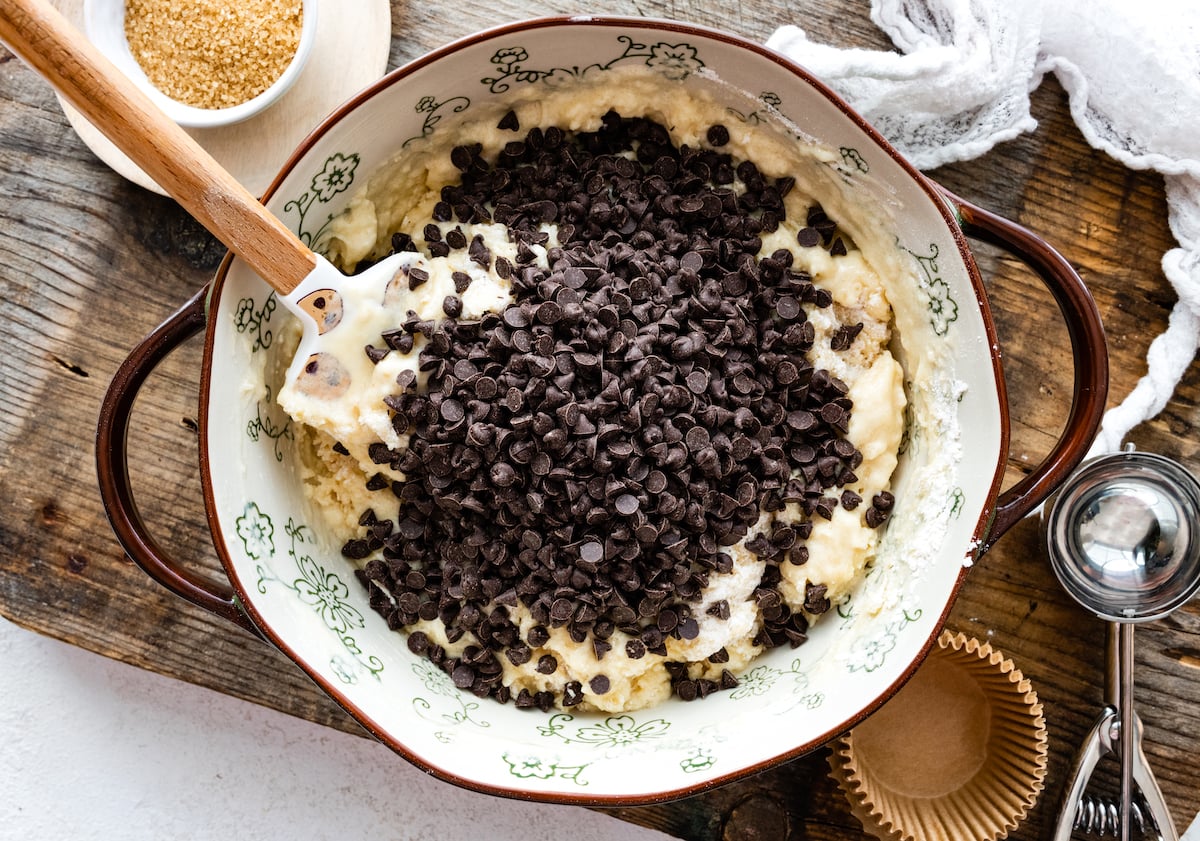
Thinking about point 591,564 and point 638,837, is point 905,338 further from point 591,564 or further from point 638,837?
point 638,837

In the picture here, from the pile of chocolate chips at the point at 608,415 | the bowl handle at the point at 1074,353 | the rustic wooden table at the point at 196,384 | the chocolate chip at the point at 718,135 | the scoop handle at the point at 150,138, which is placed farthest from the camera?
the rustic wooden table at the point at 196,384

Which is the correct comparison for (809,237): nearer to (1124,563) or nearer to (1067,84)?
(1067,84)

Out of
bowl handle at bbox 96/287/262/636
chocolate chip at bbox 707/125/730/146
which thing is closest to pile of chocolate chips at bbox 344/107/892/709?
chocolate chip at bbox 707/125/730/146

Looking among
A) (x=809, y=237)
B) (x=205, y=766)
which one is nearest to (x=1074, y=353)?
(x=809, y=237)

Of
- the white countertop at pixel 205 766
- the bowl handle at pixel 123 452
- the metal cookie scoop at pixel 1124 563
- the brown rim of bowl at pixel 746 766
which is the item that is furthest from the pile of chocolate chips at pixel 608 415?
the white countertop at pixel 205 766

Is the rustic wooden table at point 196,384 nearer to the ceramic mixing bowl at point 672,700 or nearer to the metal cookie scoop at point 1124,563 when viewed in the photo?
the metal cookie scoop at point 1124,563

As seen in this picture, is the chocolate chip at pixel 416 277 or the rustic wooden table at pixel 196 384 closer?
the chocolate chip at pixel 416 277

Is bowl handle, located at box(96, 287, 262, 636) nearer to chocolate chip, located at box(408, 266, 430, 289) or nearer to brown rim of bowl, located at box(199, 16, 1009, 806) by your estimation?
→ brown rim of bowl, located at box(199, 16, 1009, 806)
